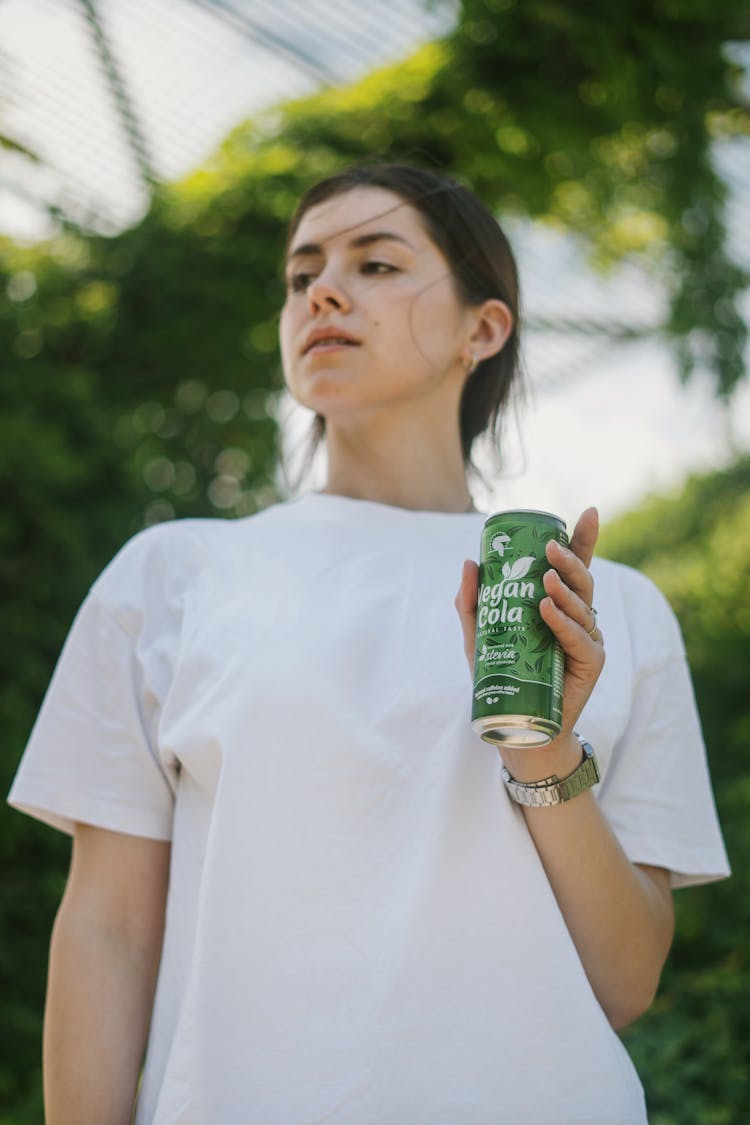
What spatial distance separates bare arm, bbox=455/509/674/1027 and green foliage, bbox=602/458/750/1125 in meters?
1.43

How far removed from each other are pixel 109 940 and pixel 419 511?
0.73 m

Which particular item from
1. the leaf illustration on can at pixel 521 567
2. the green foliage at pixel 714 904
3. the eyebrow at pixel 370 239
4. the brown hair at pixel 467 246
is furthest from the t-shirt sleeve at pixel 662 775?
the green foliage at pixel 714 904

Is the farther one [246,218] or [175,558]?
[246,218]

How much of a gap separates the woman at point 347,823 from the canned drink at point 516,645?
0.03 metres

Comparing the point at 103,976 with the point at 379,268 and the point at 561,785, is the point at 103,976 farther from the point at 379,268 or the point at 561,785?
the point at 379,268

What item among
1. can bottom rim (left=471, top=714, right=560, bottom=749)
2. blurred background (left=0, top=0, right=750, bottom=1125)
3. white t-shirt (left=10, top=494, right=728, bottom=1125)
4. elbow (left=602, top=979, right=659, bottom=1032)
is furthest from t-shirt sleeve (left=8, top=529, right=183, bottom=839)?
blurred background (left=0, top=0, right=750, bottom=1125)

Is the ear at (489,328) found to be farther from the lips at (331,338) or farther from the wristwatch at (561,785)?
the wristwatch at (561,785)

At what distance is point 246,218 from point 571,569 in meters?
3.82

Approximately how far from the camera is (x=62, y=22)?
438 centimetres

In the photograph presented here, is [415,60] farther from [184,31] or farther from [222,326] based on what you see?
[222,326]

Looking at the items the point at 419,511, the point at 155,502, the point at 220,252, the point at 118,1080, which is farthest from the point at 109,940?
the point at 220,252

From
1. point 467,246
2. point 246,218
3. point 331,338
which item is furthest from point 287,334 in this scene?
point 246,218

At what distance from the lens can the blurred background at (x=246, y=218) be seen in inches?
154

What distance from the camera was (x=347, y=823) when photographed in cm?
136
